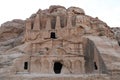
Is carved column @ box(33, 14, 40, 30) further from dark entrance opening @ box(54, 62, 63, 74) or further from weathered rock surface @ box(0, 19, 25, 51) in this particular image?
dark entrance opening @ box(54, 62, 63, 74)

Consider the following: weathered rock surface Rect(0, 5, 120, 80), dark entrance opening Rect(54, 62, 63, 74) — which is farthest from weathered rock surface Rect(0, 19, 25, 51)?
dark entrance opening Rect(54, 62, 63, 74)

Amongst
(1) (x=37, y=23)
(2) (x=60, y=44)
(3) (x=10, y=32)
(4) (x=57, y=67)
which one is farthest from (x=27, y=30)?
(4) (x=57, y=67)

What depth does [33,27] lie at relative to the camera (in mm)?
36656

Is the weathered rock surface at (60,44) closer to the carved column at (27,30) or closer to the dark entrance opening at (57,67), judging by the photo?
the carved column at (27,30)

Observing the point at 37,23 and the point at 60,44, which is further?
the point at 37,23

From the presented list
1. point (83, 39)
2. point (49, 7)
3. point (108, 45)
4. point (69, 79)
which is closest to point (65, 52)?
point (83, 39)

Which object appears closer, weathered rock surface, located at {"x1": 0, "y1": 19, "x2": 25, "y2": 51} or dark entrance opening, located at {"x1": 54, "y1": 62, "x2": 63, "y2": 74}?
dark entrance opening, located at {"x1": 54, "y1": 62, "x2": 63, "y2": 74}

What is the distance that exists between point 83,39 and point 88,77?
36.1ft

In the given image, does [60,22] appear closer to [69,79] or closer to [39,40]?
[39,40]

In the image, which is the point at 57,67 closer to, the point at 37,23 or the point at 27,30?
the point at 27,30

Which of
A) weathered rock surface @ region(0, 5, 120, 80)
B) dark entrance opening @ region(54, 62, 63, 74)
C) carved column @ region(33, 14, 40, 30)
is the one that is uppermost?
carved column @ region(33, 14, 40, 30)

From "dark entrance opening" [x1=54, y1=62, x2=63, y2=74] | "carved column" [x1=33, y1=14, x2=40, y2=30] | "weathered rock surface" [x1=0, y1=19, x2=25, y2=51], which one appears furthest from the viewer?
"weathered rock surface" [x1=0, y1=19, x2=25, y2=51]

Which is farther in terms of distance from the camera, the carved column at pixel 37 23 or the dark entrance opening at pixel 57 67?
the carved column at pixel 37 23

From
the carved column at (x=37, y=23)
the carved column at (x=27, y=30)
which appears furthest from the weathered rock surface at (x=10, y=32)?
the carved column at (x=37, y=23)
